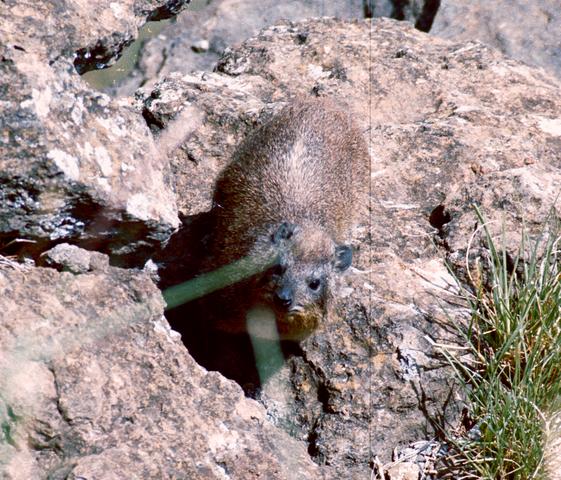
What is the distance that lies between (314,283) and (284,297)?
0.30 metres

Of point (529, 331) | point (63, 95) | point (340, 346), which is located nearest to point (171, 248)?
point (340, 346)

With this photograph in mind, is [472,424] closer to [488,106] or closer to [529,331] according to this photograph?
[529,331]

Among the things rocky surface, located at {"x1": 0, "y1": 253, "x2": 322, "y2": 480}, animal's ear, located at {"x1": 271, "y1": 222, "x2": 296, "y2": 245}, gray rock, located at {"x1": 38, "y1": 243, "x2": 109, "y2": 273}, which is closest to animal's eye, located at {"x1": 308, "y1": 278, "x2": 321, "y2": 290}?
animal's ear, located at {"x1": 271, "y1": 222, "x2": 296, "y2": 245}

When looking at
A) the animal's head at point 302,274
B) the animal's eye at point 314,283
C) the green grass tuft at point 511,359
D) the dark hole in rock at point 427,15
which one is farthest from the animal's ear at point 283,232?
the dark hole in rock at point 427,15

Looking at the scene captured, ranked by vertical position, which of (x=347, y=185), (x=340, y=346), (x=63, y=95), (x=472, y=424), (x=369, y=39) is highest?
(x=369, y=39)

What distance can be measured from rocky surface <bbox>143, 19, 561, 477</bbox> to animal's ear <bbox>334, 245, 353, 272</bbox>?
0.08m

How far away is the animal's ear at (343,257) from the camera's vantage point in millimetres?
5059

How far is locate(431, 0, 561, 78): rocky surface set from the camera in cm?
861

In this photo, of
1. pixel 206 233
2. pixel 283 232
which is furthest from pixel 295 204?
pixel 206 233

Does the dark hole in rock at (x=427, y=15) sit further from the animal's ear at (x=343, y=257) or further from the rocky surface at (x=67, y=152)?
the rocky surface at (x=67, y=152)

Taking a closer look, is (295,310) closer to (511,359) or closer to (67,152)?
(511,359)

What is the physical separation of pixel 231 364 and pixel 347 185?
65.3 inches

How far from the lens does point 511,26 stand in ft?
28.7

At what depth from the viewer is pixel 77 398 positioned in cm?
324
